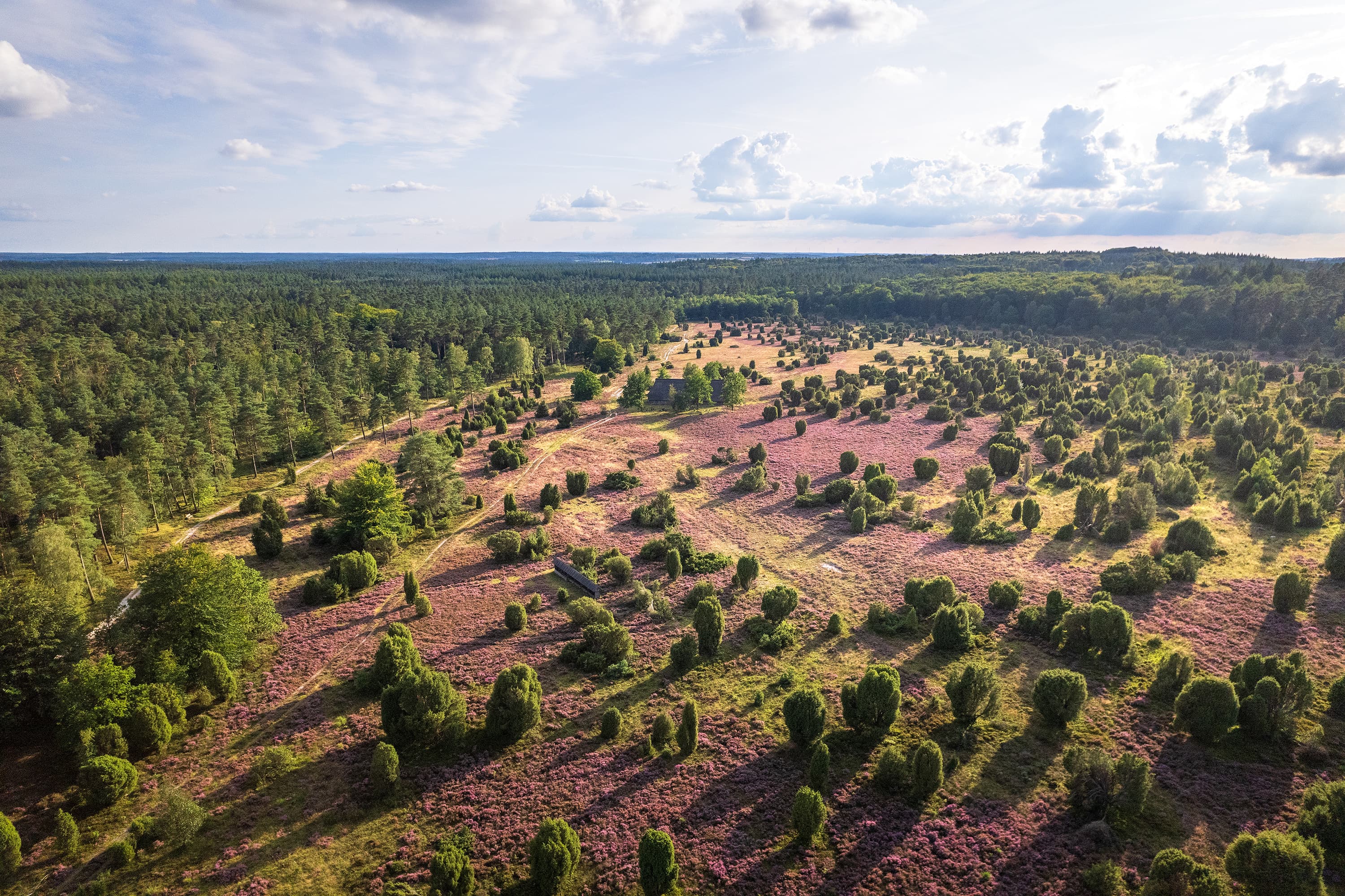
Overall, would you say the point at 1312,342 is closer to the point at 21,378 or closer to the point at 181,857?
the point at 181,857

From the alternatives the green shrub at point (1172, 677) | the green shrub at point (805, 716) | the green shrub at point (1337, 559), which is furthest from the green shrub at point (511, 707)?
the green shrub at point (1337, 559)

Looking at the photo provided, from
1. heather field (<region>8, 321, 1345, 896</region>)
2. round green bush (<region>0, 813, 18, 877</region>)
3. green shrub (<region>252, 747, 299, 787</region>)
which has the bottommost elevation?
heather field (<region>8, 321, 1345, 896</region>)

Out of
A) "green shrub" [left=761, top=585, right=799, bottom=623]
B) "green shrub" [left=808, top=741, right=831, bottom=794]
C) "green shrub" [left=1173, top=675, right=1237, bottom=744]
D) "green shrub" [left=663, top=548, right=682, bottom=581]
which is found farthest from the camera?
"green shrub" [left=663, top=548, right=682, bottom=581]

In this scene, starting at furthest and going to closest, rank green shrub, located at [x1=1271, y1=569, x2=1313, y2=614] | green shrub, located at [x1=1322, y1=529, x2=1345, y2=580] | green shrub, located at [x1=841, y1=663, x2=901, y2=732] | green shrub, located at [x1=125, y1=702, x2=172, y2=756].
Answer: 1. green shrub, located at [x1=1322, y1=529, x2=1345, y2=580]
2. green shrub, located at [x1=1271, y1=569, x2=1313, y2=614]
3. green shrub, located at [x1=841, y1=663, x2=901, y2=732]
4. green shrub, located at [x1=125, y1=702, x2=172, y2=756]

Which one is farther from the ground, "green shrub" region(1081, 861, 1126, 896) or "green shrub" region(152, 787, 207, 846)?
"green shrub" region(152, 787, 207, 846)

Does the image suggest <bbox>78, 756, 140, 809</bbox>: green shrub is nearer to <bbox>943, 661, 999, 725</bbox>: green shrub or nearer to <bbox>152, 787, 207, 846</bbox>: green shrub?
<bbox>152, 787, 207, 846</bbox>: green shrub

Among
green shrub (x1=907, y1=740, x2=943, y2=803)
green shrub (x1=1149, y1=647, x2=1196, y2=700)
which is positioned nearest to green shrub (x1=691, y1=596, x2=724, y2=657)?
green shrub (x1=907, y1=740, x2=943, y2=803)

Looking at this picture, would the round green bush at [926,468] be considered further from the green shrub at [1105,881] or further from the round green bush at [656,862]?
the round green bush at [656,862]
